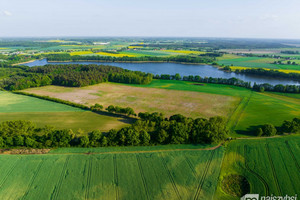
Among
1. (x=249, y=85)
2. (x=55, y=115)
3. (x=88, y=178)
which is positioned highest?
(x=249, y=85)

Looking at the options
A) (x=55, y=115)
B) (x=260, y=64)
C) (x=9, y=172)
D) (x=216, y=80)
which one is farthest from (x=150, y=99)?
(x=260, y=64)

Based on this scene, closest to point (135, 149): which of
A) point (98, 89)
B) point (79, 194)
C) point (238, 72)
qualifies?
point (79, 194)

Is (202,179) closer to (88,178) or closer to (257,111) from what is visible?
(88,178)

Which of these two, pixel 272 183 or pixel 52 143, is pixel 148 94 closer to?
pixel 52 143

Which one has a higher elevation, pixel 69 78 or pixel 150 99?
pixel 69 78

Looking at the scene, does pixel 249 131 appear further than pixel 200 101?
No

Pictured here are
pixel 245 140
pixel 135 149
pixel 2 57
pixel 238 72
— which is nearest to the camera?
pixel 135 149

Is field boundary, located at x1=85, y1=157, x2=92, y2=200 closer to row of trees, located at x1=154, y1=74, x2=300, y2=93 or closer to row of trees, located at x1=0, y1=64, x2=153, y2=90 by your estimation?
row of trees, located at x1=0, y1=64, x2=153, y2=90

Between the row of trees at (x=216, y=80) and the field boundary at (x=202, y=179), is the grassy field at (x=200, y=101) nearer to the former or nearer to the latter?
the row of trees at (x=216, y=80)
